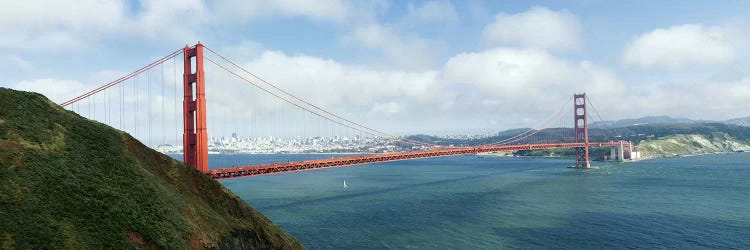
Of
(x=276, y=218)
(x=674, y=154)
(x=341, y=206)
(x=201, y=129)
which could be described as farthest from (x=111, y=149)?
(x=674, y=154)

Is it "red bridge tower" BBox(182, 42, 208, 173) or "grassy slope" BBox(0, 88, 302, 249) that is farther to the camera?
"red bridge tower" BBox(182, 42, 208, 173)

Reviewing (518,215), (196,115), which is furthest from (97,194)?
(518,215)

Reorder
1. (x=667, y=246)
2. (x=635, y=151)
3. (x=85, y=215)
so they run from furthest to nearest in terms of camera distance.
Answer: (x=635, y=151) → (x=667, y=246) → (x=85, y=215)

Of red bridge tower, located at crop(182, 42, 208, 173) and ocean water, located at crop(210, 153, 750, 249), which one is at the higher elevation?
red bridge tower, located at crop(182, 42, 208, 173)

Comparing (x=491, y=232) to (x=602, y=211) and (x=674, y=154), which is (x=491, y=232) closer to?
(x=602, y=211)

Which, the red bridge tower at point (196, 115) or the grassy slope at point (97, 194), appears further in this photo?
the red bridge tower at point (196, 115)

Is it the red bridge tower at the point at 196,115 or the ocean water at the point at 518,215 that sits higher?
the red bridge tower at the point at 196,115

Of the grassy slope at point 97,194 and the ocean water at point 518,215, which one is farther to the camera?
the ocean water at point 518,215

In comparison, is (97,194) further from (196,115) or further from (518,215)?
(518,215)
